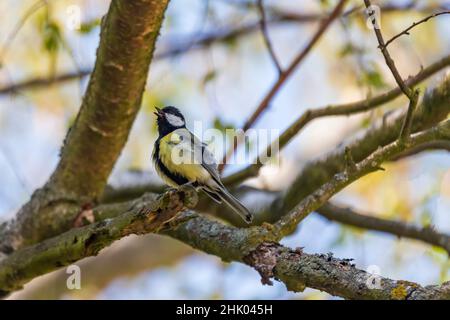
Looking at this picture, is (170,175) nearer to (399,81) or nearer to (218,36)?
(399,81)

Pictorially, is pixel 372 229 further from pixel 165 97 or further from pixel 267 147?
pixel 165 97

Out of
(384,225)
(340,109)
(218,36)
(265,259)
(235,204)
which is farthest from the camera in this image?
(218,36)

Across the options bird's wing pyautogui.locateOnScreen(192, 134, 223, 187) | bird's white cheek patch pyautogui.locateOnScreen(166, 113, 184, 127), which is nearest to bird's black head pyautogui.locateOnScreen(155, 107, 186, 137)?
bird's white cheek patch pyautogui.locateOnScreen(166, 113, 184, 127)

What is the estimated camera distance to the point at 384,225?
3.95 meters

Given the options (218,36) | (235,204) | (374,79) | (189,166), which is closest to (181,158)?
(189,166)

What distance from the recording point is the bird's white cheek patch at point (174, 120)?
4.00 metres

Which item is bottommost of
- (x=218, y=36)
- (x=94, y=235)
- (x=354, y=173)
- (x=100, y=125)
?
(x=94, y=235)

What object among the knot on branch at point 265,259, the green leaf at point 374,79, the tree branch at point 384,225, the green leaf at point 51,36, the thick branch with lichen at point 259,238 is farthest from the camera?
the green leaf at point 374,79

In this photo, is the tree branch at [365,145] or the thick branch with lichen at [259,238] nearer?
the thick branch with lichen at [259,238]

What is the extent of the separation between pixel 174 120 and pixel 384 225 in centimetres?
123

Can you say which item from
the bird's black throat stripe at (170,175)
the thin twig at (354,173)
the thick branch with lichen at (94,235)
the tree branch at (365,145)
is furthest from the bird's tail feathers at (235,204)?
the thin twig at (354,173)

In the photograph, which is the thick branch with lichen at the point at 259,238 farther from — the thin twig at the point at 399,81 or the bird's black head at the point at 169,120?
the bird's black head at the point at 169,120
